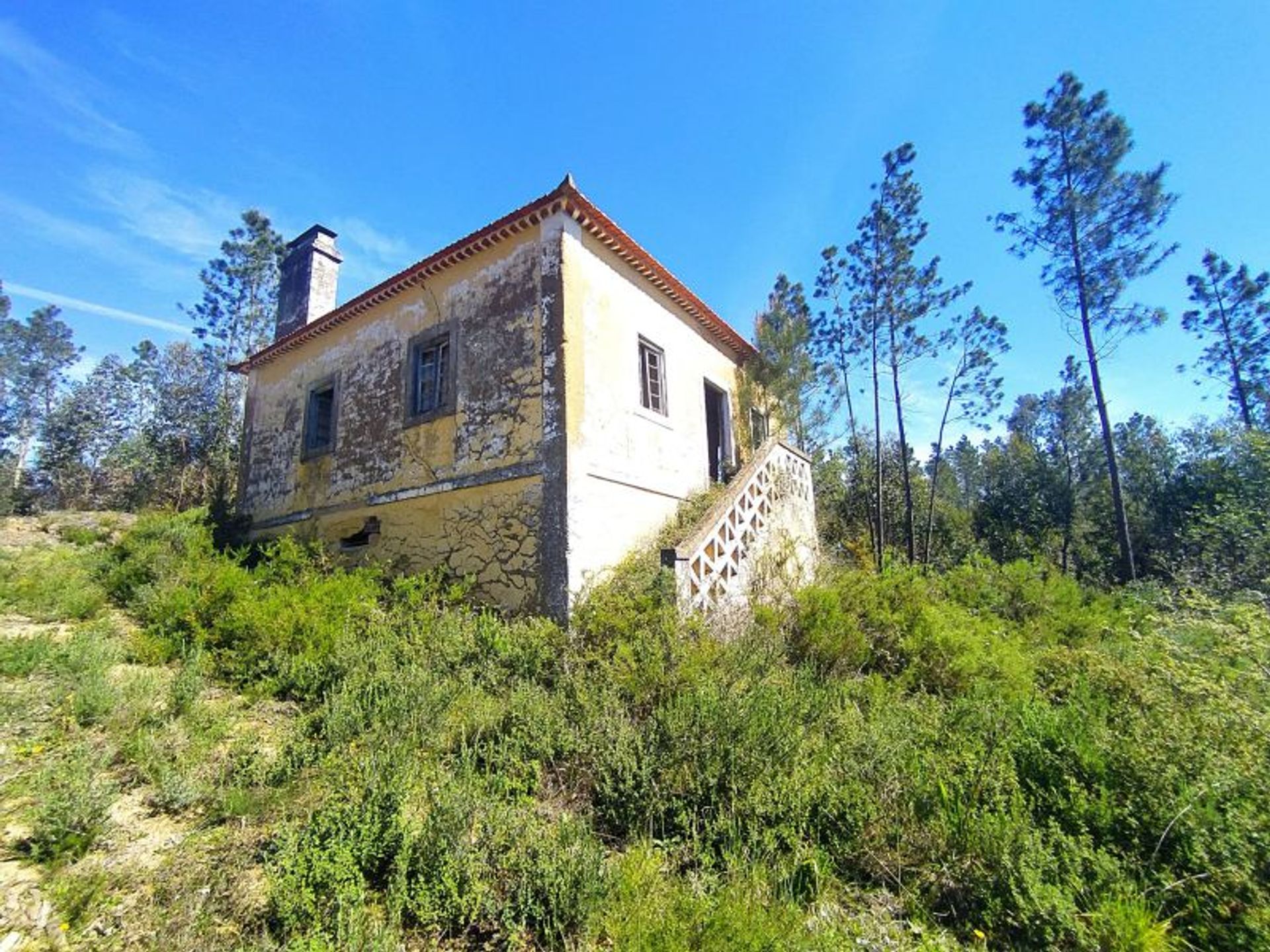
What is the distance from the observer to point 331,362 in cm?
1108

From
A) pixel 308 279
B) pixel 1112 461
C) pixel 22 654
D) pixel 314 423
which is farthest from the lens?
pixel 1112 461

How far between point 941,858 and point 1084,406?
112ft

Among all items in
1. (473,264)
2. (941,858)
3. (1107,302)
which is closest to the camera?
(941,858)

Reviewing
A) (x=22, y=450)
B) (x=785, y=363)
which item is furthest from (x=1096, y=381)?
(x=22, y=450)

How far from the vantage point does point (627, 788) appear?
369 cm

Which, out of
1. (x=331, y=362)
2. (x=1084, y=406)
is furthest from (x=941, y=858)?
(x=1084, y=406)

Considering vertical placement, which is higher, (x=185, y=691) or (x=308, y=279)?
(x=308, y=279)

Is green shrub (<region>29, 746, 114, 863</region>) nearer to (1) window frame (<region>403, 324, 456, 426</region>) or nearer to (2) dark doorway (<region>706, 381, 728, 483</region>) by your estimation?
(1) window frame (<region>403, 324, 456, 426</region>)

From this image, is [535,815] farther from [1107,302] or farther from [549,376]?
[1107,302]

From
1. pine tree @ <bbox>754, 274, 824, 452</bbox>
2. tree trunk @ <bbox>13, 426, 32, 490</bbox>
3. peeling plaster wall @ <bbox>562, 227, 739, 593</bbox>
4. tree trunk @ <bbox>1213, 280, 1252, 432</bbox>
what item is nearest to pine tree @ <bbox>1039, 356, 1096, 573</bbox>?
tree trunk @ <bbox>1213, 280, 1252, 432</bbox>

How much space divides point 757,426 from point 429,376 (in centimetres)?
760

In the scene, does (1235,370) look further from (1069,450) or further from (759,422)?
(759,422)

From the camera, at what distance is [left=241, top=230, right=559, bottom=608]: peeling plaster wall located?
759cm

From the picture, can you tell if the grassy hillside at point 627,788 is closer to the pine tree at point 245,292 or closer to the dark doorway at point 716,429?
the dark doorway at point 716,429
